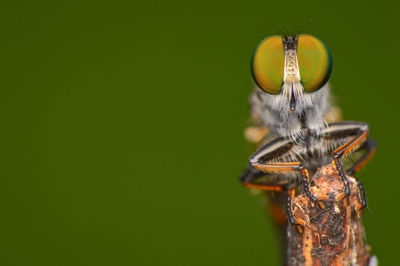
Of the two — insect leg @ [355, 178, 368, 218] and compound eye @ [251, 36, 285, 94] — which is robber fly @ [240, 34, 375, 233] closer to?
compound eye @ [251, 36, 285, 94]

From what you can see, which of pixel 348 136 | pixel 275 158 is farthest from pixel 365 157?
pixel 275 158

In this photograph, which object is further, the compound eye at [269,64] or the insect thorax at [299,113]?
the insect thorax at [299,113]

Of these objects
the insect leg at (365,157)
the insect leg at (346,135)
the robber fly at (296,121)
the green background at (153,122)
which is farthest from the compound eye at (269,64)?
the green background at (153,122)

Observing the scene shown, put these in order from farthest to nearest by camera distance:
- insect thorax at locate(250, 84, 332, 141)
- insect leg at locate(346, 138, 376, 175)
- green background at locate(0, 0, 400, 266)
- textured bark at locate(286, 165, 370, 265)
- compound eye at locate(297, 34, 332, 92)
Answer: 1. green background at locate(0, 0, 400, 266)
2. insect leg at locate(346, 138, 376, 175)
3. insect thorax at locate(250, 84, 332, 141)
4. compound eye at locate(297, 34, 332, 92)
5. textured bark at locate(286, 165, 370, 265)

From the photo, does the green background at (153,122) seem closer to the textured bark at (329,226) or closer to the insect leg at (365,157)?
the insect leg at (365,157)

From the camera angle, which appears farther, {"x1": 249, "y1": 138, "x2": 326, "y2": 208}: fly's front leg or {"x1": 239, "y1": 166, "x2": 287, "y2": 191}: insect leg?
{"x1": 239, "y1": 166, "x2": 287, "y2": 191}: insect leg

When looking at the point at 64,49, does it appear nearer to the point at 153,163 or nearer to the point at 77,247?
the point at 153,163

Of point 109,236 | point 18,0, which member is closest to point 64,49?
point 18,0

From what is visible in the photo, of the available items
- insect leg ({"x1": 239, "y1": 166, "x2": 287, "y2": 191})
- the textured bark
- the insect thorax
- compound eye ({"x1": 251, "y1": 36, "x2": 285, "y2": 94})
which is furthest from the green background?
the textured bark

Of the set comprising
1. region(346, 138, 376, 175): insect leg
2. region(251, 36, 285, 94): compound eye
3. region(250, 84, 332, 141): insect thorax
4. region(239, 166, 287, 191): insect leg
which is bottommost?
region(239, 166, 287, 191): insect leg
